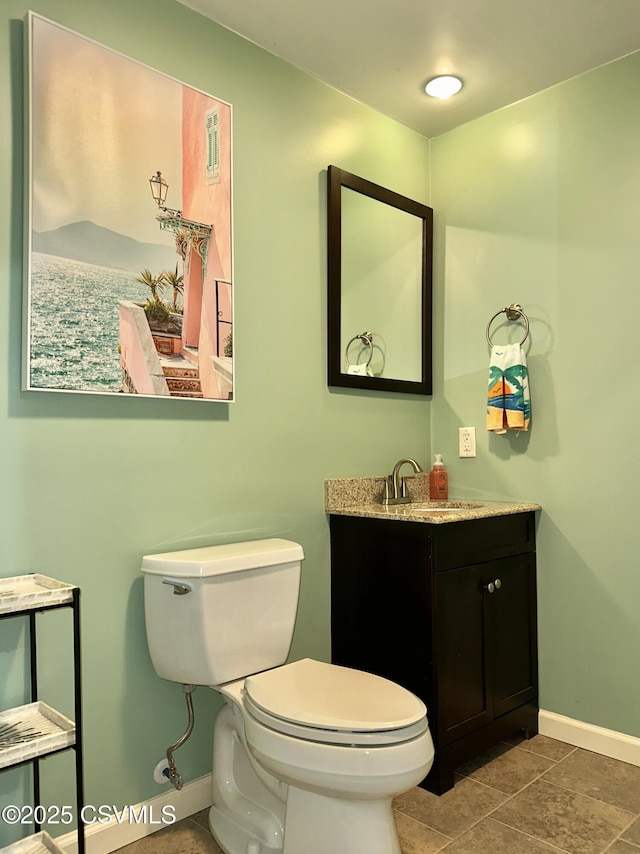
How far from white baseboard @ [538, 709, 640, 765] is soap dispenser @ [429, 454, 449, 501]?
34.7 inches

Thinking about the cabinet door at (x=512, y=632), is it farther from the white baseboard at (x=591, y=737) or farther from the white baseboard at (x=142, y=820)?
the white baseboard at (x=142, y=820)

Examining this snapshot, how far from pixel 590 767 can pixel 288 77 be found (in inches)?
101

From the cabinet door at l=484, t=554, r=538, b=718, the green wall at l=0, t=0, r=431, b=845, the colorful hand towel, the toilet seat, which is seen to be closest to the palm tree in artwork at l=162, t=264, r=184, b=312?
the green wall at l=0, t=0, r=431, b=845

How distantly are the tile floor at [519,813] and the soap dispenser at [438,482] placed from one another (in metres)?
0.96

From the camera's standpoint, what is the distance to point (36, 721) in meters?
1.47

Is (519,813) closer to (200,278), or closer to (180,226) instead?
(200,278)

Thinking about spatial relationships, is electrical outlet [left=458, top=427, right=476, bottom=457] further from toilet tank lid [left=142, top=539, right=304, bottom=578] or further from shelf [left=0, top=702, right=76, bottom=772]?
shelf [left=0, top=702, right=76, bottom=772]

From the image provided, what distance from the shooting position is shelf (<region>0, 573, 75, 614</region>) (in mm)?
1306

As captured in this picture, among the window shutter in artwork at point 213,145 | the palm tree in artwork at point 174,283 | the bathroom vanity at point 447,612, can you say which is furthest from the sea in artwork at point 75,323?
the bathroom vanity at point 447,612

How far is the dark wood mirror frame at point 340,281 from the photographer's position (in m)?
2.39

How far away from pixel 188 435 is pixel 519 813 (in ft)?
4.82

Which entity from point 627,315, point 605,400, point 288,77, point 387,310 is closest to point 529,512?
point 605,400

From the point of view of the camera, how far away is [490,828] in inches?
71.1

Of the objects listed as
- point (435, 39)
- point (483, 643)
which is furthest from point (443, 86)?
point (483, 643)
